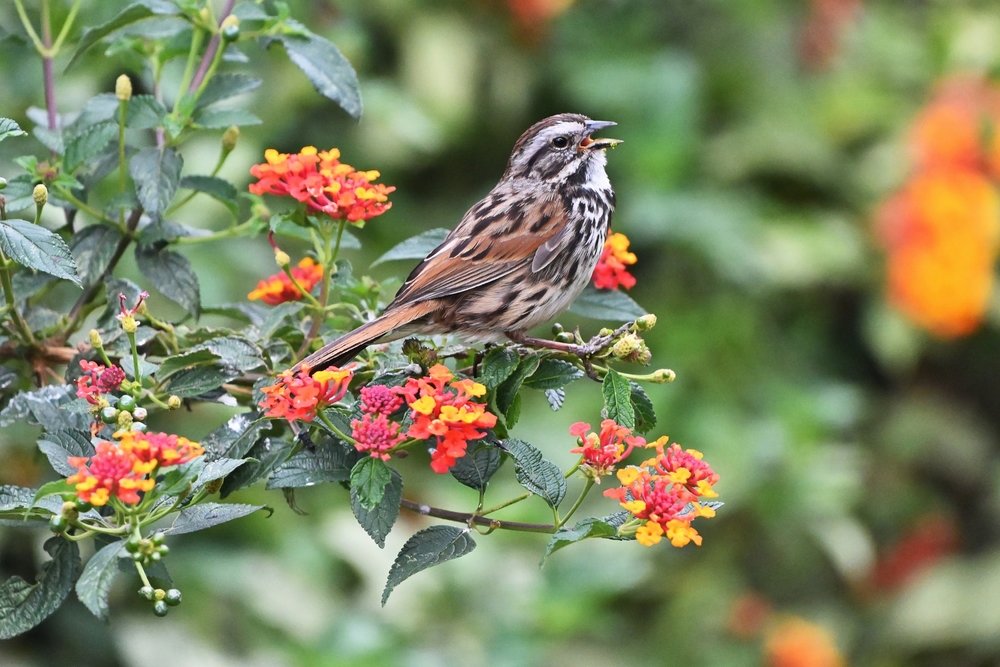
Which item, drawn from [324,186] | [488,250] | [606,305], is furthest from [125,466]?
[488,250]

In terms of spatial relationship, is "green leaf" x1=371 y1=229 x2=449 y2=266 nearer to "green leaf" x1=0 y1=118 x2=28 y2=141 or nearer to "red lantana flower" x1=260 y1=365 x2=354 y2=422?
"red lantana flower" x1=260 y1=365 x2=354 y2=422

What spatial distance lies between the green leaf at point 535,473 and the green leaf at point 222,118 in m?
0.83

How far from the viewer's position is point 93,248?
2289mm

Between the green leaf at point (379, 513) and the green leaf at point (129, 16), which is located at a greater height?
the green leaf at point (129, 16)

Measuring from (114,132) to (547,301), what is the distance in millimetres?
1025

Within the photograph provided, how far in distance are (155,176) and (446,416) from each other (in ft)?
2.70

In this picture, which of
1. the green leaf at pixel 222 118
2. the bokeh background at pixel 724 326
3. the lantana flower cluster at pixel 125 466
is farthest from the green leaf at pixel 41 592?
the bokeh background at pixel 724 326

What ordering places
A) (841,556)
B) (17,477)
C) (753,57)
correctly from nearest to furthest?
(17,477)
(841,556)
(753,57)

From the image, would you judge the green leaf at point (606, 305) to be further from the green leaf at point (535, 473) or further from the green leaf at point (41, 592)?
the green leaf at point (41, 592)

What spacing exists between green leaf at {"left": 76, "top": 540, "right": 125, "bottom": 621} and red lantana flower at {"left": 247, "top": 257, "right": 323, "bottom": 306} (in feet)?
2.30

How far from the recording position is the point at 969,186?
5.38m

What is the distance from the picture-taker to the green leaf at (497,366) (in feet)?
6.54

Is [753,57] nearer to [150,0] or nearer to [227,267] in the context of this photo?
[227,267]

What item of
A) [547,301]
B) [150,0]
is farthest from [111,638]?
[150,0]
